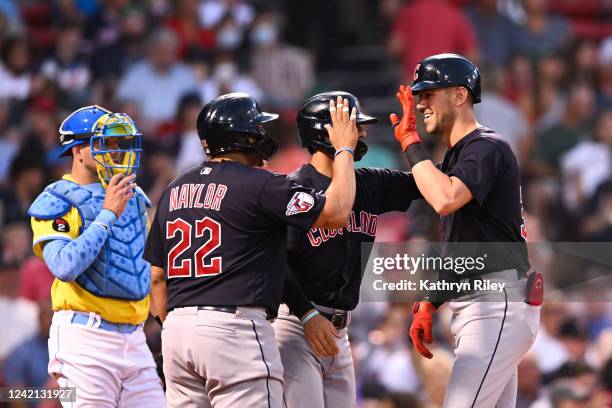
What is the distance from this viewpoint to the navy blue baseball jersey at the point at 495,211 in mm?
5067

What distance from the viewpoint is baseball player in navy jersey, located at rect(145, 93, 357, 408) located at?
484cm

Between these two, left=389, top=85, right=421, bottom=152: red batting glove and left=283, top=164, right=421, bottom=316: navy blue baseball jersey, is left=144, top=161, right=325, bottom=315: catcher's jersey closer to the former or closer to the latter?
left=283, top=164, right=421, bottom=316: navy blue baseball jersey

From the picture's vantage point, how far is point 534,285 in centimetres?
512

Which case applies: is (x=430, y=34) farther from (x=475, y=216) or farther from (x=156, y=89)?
(x=475, y=216)

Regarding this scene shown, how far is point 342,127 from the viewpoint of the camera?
16.7ft

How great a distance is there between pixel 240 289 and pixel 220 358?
1.00 feet

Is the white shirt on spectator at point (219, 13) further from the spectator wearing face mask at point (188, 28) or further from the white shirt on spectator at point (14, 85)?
the white shirt on spectator at point (14, 85)

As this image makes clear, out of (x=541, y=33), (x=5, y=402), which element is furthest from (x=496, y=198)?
(x=541, y=33)

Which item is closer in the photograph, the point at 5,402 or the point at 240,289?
the point at 240,289

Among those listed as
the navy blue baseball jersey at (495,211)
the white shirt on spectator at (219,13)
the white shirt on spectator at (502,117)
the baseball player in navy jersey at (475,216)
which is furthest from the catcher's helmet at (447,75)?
the white shirt on spectator at (219,13)

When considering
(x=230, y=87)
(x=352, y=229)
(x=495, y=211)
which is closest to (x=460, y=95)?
(x=495, y=211)

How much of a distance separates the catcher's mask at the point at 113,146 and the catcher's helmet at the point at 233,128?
55 centimetres

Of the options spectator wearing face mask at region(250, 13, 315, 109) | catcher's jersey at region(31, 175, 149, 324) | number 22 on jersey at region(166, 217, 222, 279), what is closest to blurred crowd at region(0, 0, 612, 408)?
spectator wearing face mask at region(250, 13, 315, 109)

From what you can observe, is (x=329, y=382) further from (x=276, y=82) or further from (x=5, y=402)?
(x=276, y=82)
